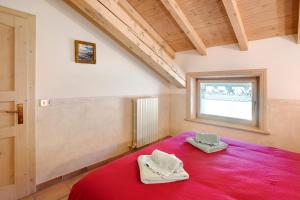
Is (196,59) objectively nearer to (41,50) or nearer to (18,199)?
(41,50)

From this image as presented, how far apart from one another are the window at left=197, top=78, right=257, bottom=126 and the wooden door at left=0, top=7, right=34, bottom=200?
282cm

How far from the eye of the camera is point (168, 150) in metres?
1.88

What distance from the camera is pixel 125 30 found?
95.6 inches

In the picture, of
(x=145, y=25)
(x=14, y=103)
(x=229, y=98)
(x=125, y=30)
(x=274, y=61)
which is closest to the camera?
(x=14, y=103)

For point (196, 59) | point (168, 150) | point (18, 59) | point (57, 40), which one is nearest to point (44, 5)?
point (57, 40)

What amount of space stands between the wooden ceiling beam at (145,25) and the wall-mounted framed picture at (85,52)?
695 millimetres

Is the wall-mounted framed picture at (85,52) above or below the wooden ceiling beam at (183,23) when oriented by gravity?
below

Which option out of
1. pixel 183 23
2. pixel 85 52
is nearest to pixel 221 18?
pixel 183 23

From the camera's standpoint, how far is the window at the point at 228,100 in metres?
2.94

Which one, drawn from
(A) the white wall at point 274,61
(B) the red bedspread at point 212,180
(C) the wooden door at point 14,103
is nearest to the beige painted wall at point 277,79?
(A) the white wall at point 274,61

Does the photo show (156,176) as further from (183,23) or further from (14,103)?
(183,23)

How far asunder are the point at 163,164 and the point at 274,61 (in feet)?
7.26

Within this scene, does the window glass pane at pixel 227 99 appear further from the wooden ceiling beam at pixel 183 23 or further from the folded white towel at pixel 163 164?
the folded white towel at pixel 163 164

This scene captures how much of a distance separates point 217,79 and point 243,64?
0.56 meters
